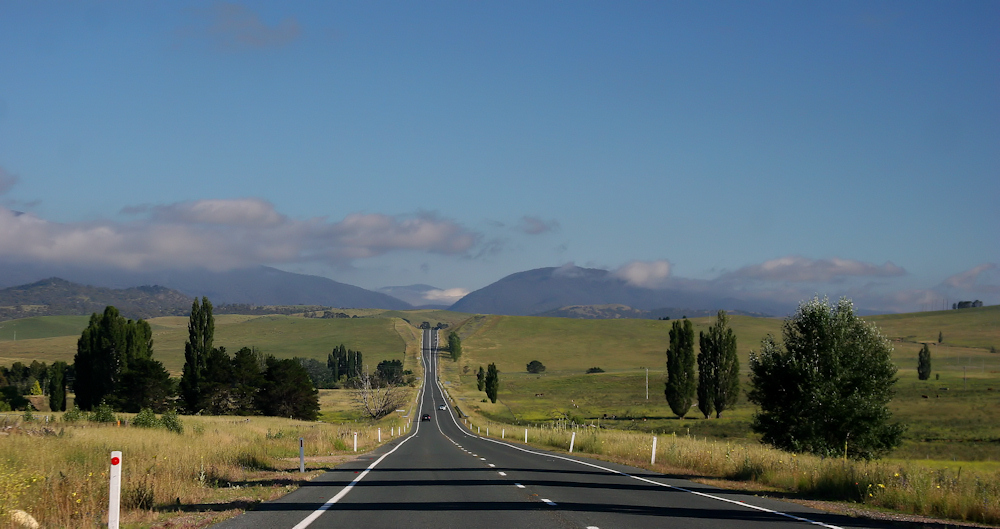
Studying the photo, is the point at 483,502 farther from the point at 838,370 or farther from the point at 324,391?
the point at 324,391

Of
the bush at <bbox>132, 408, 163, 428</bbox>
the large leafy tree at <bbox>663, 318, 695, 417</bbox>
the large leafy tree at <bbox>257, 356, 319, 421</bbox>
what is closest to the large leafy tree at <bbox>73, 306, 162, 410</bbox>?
the large leafy tree at <bbox>257, 356, 319, 421</bbox>

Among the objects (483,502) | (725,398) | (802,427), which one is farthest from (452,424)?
(483,502)

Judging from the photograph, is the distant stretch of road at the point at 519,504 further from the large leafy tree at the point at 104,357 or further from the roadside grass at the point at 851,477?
the large leafy tree at the point at 104,357

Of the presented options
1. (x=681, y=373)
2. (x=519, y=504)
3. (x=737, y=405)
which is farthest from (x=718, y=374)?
(x=519, y=504)

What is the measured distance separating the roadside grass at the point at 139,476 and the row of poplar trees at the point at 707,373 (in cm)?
7119

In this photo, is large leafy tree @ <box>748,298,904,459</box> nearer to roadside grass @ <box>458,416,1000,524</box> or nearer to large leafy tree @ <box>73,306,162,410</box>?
roadside grass @ <box>458,416,1000,524</box>

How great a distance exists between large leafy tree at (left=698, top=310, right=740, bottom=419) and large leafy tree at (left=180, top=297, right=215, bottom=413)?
186ft

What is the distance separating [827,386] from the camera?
45.4m

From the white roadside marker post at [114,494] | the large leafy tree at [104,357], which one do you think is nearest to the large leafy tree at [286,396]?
the large leafy tree at [104,357]

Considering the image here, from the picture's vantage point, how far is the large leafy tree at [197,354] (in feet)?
301

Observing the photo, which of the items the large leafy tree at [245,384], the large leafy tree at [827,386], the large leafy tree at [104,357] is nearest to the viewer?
the large leafy tree at [827,386]

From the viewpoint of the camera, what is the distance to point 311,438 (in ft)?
134

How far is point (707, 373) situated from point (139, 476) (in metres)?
85.2

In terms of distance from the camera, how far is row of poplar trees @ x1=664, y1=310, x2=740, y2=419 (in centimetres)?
9512
